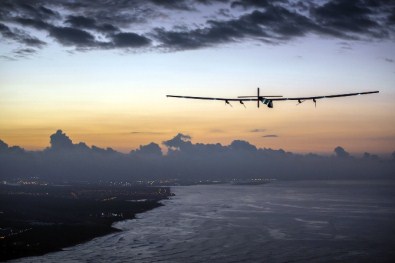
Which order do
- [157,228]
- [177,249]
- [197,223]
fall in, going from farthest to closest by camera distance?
[197,223] < [157,228] < [177,249]

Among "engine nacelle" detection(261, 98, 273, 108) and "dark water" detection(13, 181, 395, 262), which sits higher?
"engine nacelle" detection(261, 98, 273, 108)

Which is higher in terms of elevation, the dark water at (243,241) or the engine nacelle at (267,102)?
the engine nacelle at (267,102)

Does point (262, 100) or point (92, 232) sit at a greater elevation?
point (262, 100)

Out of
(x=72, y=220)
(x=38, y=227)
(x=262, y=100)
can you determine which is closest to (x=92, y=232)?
(x=38, y=227)

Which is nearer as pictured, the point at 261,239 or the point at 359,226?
the point at 261,239

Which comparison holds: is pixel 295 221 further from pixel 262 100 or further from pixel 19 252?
pixel 262 100

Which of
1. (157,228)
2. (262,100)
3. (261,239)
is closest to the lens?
(262,100)

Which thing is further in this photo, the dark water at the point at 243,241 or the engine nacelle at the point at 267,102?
the dark water at the point at 243,241

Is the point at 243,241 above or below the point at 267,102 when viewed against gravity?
below

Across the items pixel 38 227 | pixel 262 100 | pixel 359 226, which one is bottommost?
pixel 359 226

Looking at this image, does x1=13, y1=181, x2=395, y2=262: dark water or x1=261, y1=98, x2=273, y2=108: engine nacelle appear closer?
x1=261, y1=98, x2=273, y2=108: engine nacelle

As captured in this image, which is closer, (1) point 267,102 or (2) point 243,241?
(1) point 267,102
